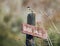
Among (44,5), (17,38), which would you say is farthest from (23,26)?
(44,5)

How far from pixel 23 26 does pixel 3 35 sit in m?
0.31

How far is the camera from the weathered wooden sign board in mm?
2685

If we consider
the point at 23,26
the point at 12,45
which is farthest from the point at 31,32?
the point at 12,45

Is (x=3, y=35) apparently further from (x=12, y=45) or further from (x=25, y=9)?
(x=25, y=9)

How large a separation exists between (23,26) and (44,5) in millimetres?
516

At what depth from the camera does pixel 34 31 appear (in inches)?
110

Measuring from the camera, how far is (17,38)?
116 inches

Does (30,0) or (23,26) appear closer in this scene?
(23,26)

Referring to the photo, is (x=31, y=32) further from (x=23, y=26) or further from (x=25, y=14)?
(x=25, y=14)

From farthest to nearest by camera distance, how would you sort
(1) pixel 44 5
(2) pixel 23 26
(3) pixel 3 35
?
(1) pixel 44 5
(3) pixel 3 35
(2) pixel 23 26

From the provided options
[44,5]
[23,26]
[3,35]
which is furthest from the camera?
[44,5]

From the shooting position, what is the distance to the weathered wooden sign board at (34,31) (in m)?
2.69

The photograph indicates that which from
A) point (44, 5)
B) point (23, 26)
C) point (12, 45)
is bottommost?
point (12, 45)

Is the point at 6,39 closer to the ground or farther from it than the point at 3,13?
closer to the ground
